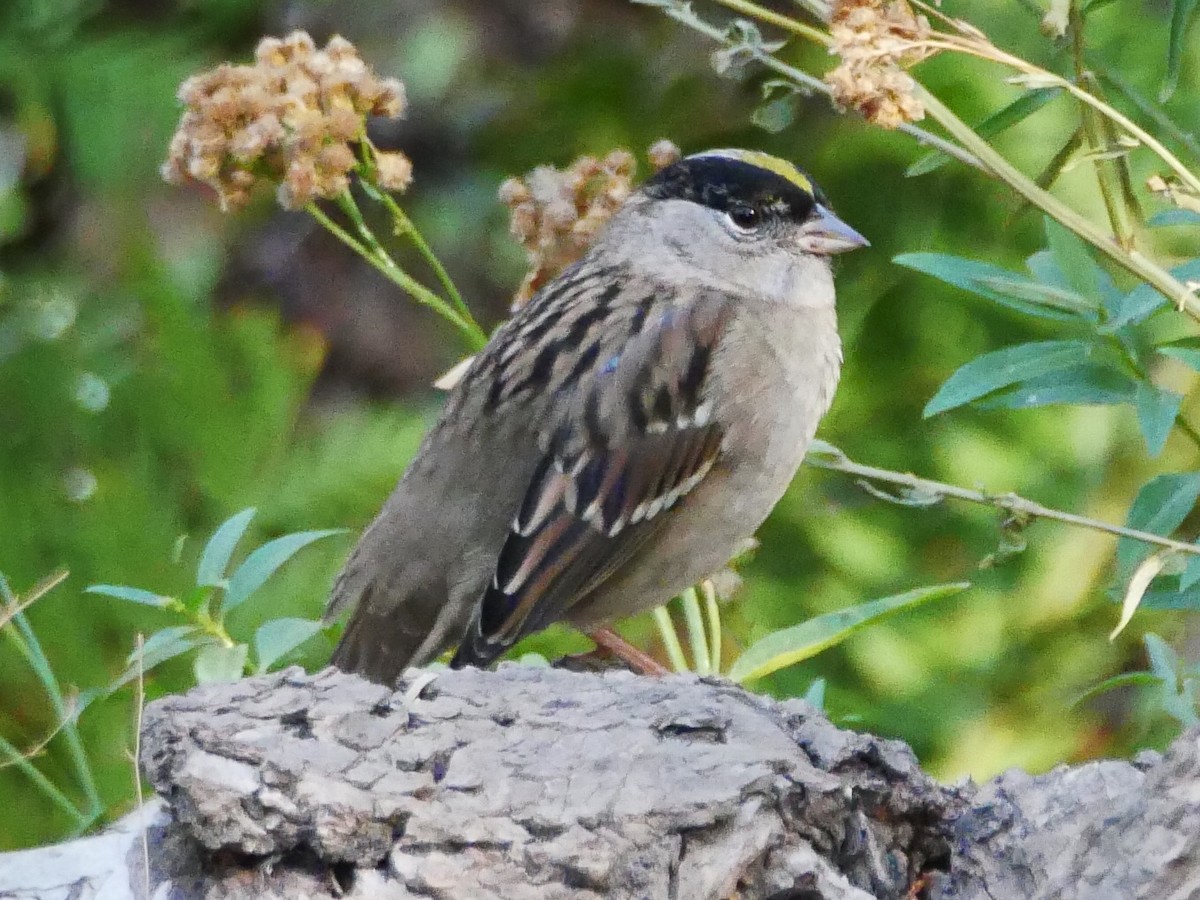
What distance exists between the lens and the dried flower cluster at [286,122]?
2.12 meters

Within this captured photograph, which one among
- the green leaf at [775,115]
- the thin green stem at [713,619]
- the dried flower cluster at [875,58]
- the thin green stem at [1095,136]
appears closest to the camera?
the dried flower cluster at [875,58]

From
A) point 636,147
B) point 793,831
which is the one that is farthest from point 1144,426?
point 636,147

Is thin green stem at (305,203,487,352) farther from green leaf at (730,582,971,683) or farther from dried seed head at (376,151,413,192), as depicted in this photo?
green leaf at (730,582,971,683)

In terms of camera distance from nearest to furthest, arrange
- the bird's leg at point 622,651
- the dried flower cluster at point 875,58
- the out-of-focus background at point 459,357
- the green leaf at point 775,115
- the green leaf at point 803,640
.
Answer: the dried flower cluster at point 875,58 < the green leaf at point 803,640 < the green leaf at point 775,115 < the bird's leg at point 622,651 < the out-of-focus background at point 459,357

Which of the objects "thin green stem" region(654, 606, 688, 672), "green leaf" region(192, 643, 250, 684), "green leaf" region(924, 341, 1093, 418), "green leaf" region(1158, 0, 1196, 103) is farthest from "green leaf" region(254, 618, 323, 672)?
"green leaf" region(1158, 0, 1196, 103)

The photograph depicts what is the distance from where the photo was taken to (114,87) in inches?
134

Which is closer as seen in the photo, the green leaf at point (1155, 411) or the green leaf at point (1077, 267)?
the green leaf at point (1155, 411)

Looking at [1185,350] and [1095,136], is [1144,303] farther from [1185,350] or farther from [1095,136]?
[1095,136]

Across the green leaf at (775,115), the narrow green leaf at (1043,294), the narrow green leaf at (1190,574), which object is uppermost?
the green leaf at (775,115)

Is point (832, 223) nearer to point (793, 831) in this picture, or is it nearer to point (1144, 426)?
point (1144, 426)

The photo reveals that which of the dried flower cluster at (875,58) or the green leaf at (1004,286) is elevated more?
the dried flower cluster at (875,58)

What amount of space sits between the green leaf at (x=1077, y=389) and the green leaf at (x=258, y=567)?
0.75m

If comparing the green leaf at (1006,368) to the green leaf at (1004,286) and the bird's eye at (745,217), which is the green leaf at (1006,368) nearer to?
the green leaf at (1004,286)

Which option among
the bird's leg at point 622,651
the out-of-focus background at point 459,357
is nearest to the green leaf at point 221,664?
the out-of-focus background at point 459,357
